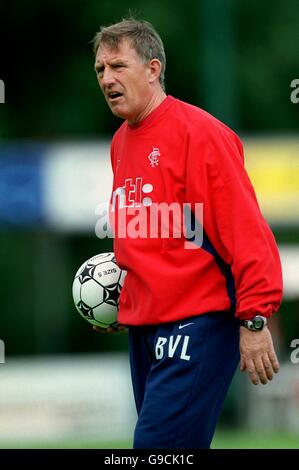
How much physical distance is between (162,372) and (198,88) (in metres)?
15.6

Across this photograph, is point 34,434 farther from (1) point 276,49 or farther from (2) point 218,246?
(1) point 276,49

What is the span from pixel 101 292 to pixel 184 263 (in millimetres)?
724

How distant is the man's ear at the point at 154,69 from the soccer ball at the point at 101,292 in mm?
993

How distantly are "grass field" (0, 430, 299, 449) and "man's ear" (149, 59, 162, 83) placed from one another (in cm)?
647

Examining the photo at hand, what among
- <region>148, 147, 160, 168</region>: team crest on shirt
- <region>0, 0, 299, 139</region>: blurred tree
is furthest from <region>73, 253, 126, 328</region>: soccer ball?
<region>0, 0, 299, 139</region>: blurred tree

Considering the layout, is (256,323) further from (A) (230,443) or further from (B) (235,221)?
(A) (230,443)

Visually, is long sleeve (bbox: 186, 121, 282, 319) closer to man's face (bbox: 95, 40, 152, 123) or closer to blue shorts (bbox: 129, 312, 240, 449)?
blue shorts (bbox: 129, 312, 240, 449)

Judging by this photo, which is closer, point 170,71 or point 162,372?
point 162,372

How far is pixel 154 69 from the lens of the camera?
18.4 feet

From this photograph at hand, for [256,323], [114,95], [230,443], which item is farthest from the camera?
[230,443]

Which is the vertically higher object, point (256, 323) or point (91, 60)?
point (256, 323)

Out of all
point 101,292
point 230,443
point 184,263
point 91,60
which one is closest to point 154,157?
point 184,263
